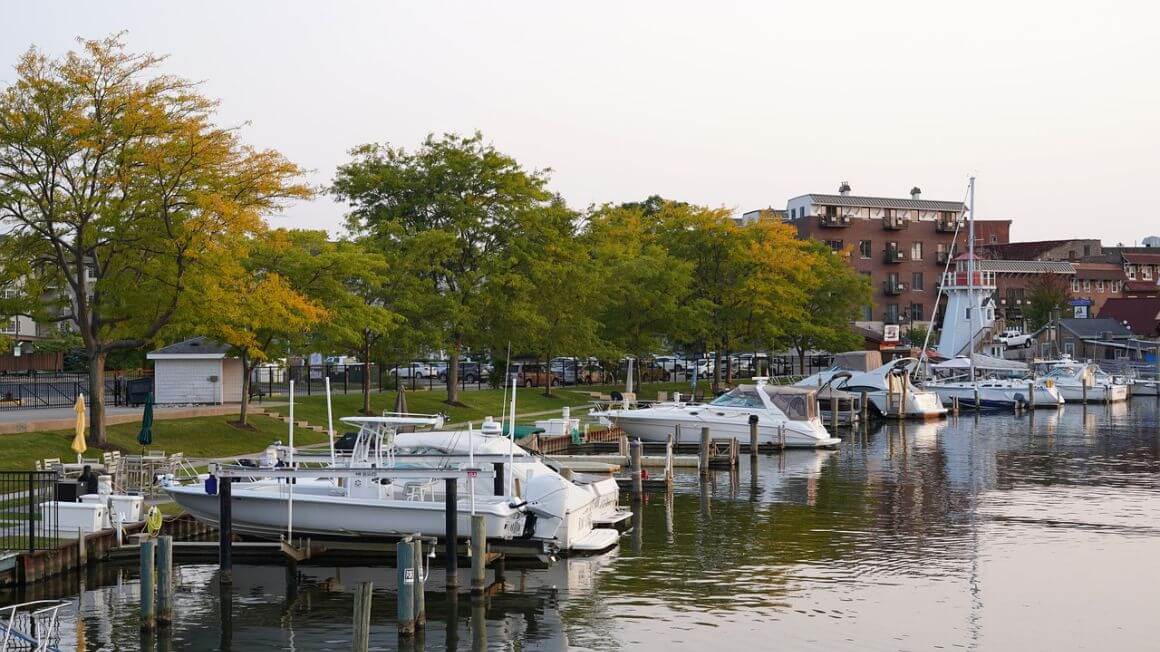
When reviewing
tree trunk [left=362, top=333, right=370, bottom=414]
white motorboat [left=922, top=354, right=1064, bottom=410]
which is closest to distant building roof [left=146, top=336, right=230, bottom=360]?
tree trunk [left=362, top=333, right=370, bottom=414]

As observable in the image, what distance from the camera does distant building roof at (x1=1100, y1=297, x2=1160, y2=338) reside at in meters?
134

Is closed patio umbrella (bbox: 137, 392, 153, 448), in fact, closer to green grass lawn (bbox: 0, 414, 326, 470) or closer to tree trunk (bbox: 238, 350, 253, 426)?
green grass lawn (bbox: 0, 414, 326, 470)

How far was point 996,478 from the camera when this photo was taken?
1896 inches

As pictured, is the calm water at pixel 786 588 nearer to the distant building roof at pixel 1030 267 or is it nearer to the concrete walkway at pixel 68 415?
the concrete walkway at pixel 68 415

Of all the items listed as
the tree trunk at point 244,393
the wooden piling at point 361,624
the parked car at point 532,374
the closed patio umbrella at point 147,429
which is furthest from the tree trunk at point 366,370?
the wooden piling at point 361,624

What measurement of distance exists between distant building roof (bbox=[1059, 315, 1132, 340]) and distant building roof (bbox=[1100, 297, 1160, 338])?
2.18 metres

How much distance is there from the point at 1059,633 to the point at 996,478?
2491 cm

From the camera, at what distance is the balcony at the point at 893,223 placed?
476 feet

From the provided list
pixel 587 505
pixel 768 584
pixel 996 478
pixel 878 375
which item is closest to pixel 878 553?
pixel 768 584

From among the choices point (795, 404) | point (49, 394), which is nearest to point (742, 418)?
point (795, 404)

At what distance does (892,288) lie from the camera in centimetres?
14375

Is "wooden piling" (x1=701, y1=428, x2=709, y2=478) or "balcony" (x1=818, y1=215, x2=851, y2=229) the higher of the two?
"balcony" (x1=818, y1=215, x2=851, y2=229)

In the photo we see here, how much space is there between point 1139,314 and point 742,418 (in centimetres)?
9259

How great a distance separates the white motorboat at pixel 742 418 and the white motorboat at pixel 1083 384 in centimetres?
4316
